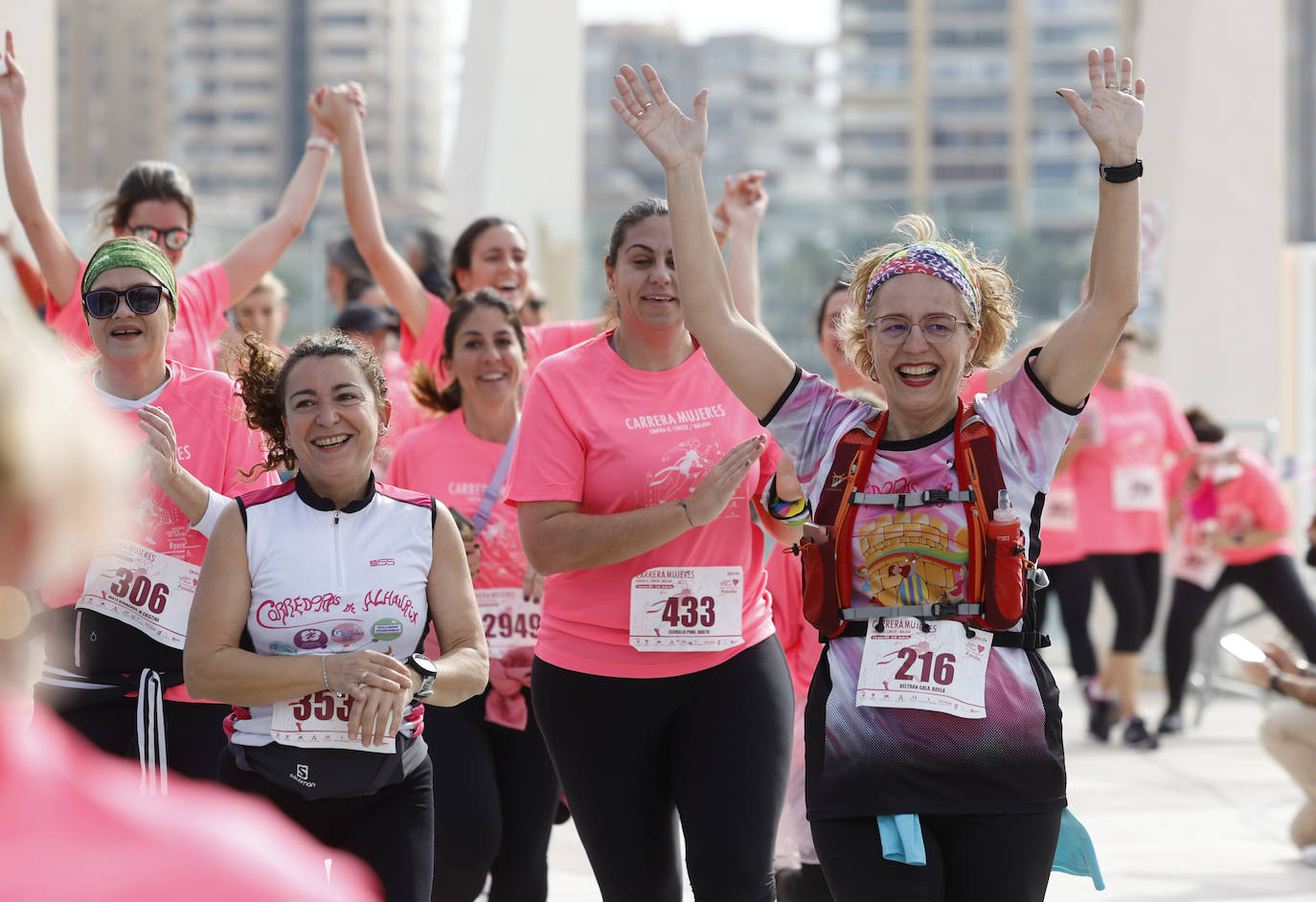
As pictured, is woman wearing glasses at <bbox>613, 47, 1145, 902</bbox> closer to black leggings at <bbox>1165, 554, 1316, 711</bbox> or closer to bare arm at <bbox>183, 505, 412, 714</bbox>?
bare arm at <bbox>183, 505, 412, 714</bbox>

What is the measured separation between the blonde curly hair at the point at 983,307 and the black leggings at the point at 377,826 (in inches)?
51.1

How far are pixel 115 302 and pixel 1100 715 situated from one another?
6695mm

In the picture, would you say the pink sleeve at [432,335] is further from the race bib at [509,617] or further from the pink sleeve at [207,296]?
the race bib at [509,617]

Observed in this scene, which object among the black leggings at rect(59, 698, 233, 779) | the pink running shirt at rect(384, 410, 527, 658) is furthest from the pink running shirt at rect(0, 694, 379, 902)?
the pink running shirt at rect(384, 410, 527, 658)

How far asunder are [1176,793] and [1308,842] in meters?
1.32

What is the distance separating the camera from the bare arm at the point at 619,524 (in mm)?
3469

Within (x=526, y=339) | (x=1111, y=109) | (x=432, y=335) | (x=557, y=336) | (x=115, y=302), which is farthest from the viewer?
(x=432, y=335)

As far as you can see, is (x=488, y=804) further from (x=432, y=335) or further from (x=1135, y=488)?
(x=1135, y=488)

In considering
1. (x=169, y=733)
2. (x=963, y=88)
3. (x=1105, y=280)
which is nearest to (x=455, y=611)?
(x=169, y=733)

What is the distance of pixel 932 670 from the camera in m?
2.87

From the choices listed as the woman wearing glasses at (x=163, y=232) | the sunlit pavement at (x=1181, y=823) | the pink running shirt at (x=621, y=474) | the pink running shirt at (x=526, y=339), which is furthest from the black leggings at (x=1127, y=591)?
the pink running shirt at (x=621, y=474)

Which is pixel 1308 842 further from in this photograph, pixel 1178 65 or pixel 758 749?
pixel 1178 65

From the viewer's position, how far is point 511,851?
4.42 meters

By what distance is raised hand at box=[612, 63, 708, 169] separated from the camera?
10.6ft
